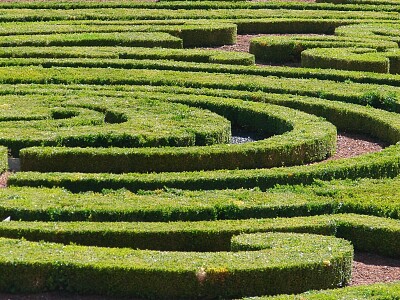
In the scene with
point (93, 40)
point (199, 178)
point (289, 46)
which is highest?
point (93, 40)

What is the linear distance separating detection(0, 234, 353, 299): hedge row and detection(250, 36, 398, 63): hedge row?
1689cm

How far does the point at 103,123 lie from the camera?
70.2ft

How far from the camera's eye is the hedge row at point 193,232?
14.8 metres

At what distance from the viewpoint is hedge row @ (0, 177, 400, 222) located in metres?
15.6

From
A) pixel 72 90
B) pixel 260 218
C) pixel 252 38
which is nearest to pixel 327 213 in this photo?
pixel 260 218

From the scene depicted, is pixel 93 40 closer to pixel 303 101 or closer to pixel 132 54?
pixel 132 54

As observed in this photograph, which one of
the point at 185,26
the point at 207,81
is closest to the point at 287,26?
the point at 185,26

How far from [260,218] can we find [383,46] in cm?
1534

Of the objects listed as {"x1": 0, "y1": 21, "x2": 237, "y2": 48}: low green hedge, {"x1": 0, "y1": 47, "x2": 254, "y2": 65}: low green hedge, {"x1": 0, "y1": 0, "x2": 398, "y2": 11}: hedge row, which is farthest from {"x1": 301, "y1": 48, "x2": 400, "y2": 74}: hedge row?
{"x1": 0, "y1": 0, "x2": 398, "y2": 11}: hedge row

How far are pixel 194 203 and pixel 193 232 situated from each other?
49.9 inches

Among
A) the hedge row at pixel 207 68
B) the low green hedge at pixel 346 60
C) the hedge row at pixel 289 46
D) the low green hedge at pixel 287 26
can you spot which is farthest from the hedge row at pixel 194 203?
the low green hedge at pixel 287 26

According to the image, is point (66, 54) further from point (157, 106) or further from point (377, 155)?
point (377, 155)

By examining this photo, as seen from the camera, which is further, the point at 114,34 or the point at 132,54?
the point at 114,34

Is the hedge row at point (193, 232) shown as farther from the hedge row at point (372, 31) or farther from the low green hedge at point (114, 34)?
the hedge row at point (372, 31)
